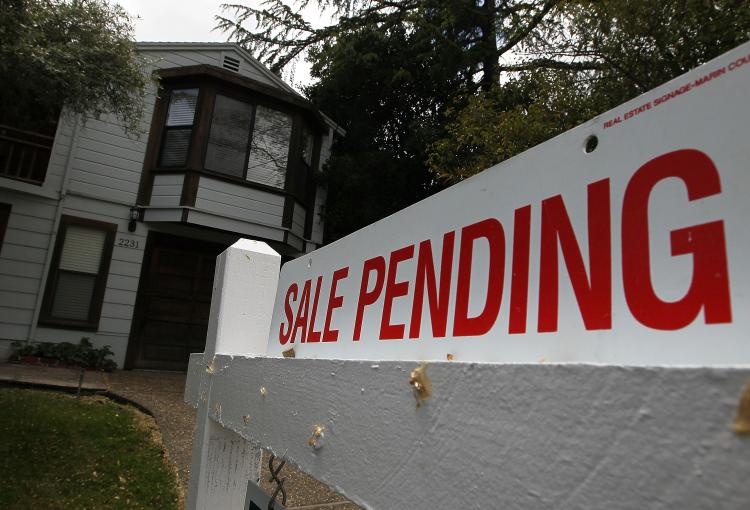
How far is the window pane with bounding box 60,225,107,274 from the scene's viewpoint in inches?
A: 340

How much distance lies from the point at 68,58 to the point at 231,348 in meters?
6.89

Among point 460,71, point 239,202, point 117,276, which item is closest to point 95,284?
point 117,276

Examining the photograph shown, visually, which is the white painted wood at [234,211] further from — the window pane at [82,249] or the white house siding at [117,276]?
the window pane at [82,249]

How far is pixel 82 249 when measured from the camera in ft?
28.7

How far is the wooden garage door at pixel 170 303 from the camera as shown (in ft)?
29.8

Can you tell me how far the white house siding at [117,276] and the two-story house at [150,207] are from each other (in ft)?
0.06

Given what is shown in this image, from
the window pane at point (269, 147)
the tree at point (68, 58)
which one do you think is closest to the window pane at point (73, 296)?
the tree at point (68, 58)

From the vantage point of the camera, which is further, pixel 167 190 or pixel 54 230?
pixel 167 190

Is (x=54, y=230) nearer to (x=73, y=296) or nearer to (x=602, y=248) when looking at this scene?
(x=73, y=296)

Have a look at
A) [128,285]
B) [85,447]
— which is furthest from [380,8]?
[85,447]

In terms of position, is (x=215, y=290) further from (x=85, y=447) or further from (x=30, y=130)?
(x=30, y=130)

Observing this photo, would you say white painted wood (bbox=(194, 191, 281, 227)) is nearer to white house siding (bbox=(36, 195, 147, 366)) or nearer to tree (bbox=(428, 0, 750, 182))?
white house siding (bbox=(36, 195, 147, 366))

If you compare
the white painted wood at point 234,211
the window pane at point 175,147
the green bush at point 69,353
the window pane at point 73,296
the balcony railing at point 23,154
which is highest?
the window pane at point 175,147

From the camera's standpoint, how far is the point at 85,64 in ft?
22.6
